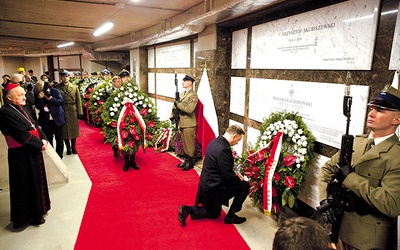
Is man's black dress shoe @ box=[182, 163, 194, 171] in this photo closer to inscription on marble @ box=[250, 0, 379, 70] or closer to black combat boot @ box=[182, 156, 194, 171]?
black combat boot @ box=[182, 156, 194, 171]

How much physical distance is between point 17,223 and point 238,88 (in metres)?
3.63

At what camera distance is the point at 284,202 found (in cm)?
292

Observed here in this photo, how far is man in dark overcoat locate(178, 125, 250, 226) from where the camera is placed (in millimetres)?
2916

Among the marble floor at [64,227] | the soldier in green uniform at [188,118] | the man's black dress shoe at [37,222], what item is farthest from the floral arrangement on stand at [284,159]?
the man's black dress shoe at [37,222]

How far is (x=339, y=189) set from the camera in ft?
5.75

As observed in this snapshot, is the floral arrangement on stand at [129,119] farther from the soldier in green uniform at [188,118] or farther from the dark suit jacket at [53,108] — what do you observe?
the dark suit jacket at [53,108]

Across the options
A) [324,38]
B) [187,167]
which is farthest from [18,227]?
[324,38]

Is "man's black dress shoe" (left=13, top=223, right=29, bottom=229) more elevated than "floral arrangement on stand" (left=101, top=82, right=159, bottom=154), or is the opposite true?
"floral arrangement on stand" (left=101, top=82, right=159, bottom=154)

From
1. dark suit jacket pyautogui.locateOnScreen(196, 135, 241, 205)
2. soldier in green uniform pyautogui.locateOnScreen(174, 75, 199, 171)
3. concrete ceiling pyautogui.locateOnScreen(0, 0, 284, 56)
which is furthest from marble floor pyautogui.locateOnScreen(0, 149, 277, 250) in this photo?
concrete ceiling pyautogui.locateOnScreen(0, 0, 284, 56)

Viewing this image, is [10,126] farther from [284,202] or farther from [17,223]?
[284,202]

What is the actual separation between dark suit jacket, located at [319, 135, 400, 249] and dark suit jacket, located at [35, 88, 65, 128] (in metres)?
4.84

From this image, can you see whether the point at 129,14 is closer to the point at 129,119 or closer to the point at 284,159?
the point at 129,119

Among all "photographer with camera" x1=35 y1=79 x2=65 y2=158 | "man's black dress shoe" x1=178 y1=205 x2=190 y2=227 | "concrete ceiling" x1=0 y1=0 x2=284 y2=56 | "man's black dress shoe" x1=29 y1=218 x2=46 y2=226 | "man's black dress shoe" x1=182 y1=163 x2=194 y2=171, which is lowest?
"man's black dress shoe" x1=29 y1=218 x2=46 y2=226

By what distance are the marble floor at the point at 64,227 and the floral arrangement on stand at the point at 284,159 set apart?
Answer: 0.91ft
